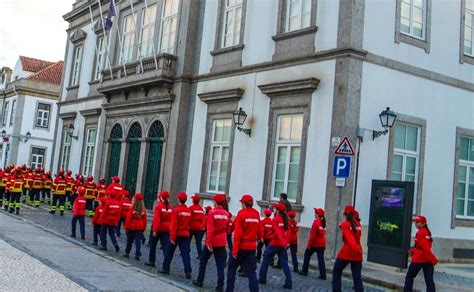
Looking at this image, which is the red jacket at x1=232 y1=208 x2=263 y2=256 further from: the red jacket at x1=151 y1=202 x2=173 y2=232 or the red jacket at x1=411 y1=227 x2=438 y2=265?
the red jacket at x1=411 y1=227 x2=438 y2=265

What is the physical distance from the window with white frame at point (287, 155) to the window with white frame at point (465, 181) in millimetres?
5509

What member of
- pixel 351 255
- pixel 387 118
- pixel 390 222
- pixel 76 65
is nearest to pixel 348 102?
pixel 387 118

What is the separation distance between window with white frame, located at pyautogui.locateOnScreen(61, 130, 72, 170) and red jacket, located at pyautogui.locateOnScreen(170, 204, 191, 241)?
2216cm

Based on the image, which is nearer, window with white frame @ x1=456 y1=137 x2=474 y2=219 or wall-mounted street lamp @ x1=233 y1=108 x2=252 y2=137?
window with white frame @ x1=456 y1=137 x2=474 y2=219

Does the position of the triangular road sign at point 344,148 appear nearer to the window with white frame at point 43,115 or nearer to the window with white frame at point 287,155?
the window with white frame at point 287,155

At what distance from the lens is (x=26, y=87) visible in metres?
50.8

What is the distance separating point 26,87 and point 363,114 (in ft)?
137

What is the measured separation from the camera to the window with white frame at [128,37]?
87.9ft

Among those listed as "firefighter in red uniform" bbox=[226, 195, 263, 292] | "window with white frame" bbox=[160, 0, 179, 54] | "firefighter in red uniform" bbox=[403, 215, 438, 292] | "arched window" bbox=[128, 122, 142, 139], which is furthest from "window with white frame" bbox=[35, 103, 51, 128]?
"firefighter in red uniform" bbox=[403, 215, 438, 292]

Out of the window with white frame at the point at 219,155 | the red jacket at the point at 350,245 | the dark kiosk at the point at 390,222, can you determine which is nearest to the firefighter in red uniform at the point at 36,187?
the window with white frame at the point at 219,155

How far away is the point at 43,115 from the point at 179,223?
44.0 meters

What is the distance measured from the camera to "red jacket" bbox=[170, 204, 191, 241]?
37.4 ft

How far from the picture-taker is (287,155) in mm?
17438

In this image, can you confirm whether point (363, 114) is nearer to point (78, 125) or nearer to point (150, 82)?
point (150, 82)
